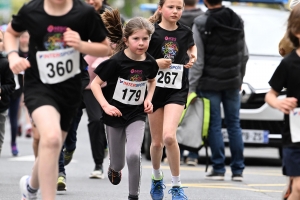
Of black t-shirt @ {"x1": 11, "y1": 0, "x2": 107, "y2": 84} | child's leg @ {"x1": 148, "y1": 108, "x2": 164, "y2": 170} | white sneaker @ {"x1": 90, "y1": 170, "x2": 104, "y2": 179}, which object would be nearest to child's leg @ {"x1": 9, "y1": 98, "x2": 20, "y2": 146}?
white sneaker @ {"x1": 90, "y1": 170, "x2": 104, "y2": 179}

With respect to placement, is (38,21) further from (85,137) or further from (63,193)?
(85,137)

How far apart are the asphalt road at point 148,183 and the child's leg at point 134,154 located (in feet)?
3.24

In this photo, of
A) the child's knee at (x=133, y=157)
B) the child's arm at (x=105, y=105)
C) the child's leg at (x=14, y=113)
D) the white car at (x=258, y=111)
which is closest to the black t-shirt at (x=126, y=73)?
the child's arm at (x=105, y=105)

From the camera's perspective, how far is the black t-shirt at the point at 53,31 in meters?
6.52

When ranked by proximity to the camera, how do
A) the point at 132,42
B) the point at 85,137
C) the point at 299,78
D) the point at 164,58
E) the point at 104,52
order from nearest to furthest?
the point at 299,78
the point at 104,52
the point at 132,42
the point at 164,58
the point at 85,137

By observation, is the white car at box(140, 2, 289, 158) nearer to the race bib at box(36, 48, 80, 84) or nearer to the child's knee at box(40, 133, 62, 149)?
the race bib at box(36, 48, 80, 84)

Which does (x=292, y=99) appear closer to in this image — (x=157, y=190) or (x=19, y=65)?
(x=19, y=65)

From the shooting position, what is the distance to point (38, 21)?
6.54 m

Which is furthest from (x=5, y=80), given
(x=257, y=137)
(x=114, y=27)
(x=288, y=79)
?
(x=288, y=79)

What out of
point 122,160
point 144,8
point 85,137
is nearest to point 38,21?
point 122,160

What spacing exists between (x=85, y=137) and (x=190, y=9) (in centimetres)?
697

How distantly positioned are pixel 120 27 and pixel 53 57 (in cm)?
211

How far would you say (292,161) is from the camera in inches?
243

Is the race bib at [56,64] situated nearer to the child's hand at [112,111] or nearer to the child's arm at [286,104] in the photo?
the child's hand at [112,111]
